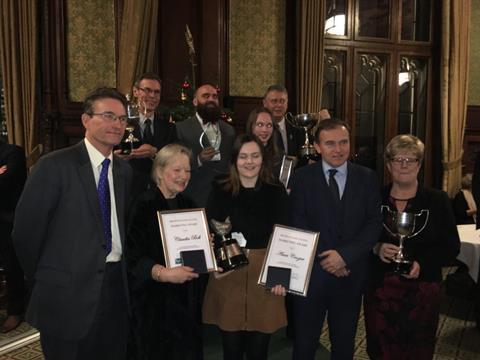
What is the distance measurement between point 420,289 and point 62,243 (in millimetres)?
1772

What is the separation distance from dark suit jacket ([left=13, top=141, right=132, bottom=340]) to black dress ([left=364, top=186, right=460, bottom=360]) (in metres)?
1.50

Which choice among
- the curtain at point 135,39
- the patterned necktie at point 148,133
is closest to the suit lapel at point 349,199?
the patterned necktie at point 148,133

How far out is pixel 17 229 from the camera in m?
1.95

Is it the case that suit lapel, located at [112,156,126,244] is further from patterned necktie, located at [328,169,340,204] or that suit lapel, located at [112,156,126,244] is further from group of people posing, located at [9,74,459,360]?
patterned necktie, located at [328,169,340,204]

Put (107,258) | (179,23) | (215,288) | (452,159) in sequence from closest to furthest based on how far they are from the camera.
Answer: (107,258), (215,288), (179,23), (452,159)

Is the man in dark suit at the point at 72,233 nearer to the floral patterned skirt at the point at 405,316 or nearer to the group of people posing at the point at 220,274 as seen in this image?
the group of people posing at the point at 220,274

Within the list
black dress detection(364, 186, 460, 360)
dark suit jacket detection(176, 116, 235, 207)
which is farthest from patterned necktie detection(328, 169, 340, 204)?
dark suit jacket detection(176, 116, 235, 207)

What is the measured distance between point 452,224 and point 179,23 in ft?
13.6

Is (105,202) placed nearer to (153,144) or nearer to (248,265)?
(248,265)

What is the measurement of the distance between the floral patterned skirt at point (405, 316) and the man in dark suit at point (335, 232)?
0.15 metres

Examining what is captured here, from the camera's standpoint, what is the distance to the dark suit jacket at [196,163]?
3271mm

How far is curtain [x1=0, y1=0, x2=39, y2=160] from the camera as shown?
509cm

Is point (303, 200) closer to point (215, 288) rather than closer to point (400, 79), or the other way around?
point (215, 288)

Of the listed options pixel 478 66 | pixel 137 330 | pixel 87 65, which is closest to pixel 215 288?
pixel 137 330
